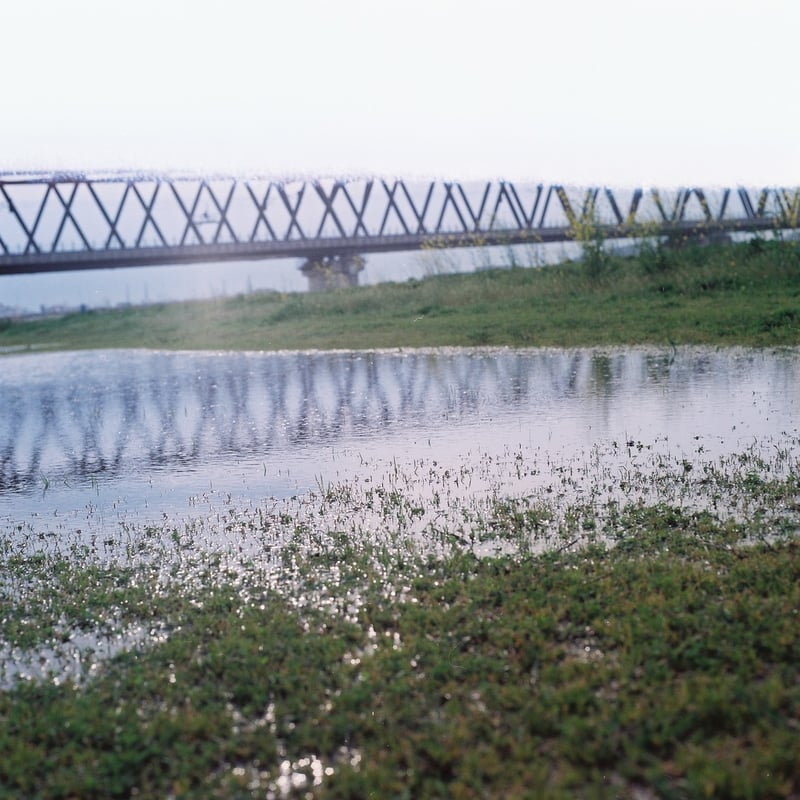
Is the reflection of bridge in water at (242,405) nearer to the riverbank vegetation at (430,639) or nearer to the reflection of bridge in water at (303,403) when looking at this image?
the reflection of bridge in water at (303,403)

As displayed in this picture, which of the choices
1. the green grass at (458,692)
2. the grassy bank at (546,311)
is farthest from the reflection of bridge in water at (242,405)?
the green grass at (458,692)

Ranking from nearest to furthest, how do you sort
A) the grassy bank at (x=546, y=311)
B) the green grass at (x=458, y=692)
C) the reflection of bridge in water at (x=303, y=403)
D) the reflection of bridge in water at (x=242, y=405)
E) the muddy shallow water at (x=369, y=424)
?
the green grass at (x=458, y=692)
the muddy shallow water at (x=369, y=424)
the reflection of bridge in water at (x=303, y=403)
the reflection of bridge in water at (x=242, y=405)
the grassy bank at (x=546, y=311)

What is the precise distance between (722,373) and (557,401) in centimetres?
290

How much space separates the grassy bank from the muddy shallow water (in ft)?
7.58

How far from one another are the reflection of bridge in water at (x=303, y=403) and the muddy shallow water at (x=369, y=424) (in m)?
0.04

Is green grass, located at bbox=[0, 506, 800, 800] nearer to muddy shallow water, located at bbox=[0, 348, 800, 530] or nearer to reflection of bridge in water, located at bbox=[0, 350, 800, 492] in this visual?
muddy shallow water, located at bbox=[0, 348, 800, 530]

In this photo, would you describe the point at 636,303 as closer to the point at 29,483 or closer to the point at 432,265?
the point at 432,265

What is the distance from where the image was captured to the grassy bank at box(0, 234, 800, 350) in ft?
66.6

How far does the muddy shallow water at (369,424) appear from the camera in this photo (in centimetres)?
934

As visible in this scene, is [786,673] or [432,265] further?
[432,265]

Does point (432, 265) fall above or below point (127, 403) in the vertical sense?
above

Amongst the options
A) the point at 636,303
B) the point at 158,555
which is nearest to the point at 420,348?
the point at 636,303

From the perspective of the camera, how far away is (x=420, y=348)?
22234 mm

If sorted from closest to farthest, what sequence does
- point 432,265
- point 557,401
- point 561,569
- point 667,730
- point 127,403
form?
point 667,730, point 561,569, point 557,401, point 127,403, point 432,265
